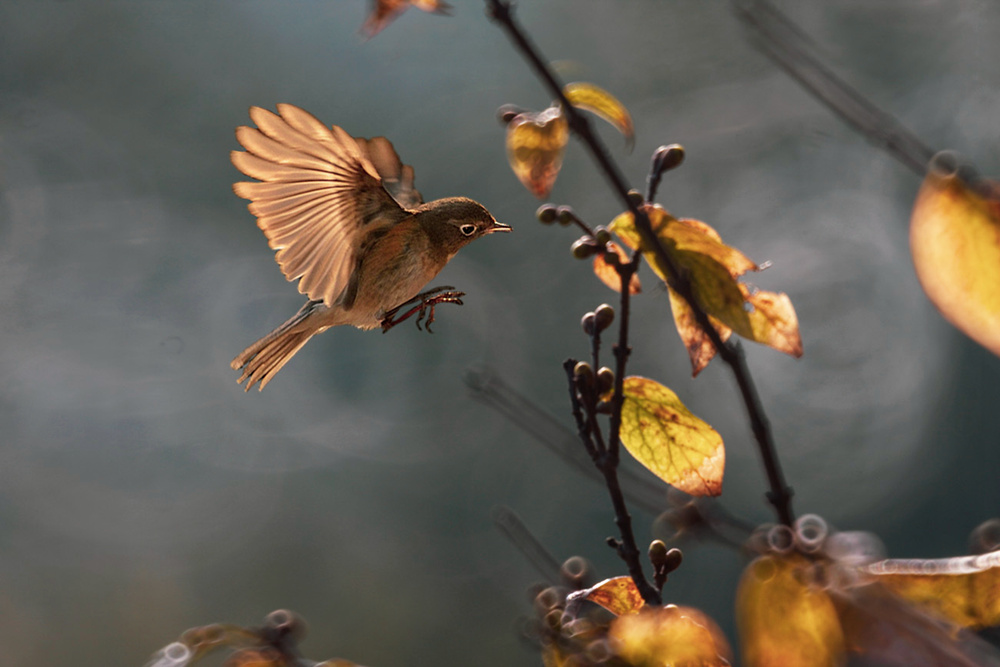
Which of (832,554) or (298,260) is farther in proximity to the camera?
(298,260)

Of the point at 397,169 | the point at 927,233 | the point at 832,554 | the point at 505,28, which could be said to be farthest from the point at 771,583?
the point at 397,169

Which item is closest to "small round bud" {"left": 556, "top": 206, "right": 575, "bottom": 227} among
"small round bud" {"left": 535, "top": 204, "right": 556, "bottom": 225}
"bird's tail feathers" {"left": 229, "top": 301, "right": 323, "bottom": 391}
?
"small round bud" {"left": 535, "top": 204, "right": 556, "bottom": 225}

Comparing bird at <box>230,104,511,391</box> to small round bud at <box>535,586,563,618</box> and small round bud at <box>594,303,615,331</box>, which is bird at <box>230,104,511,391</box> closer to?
small round bud at <box>594,303,615,331</box>

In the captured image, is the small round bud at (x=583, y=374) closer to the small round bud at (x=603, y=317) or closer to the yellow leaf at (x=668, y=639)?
the small round bud at (x=603, y=317)

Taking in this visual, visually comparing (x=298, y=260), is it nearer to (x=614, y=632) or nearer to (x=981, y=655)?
(x=614, y=632)

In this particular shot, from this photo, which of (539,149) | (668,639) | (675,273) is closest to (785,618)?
(668,639)
